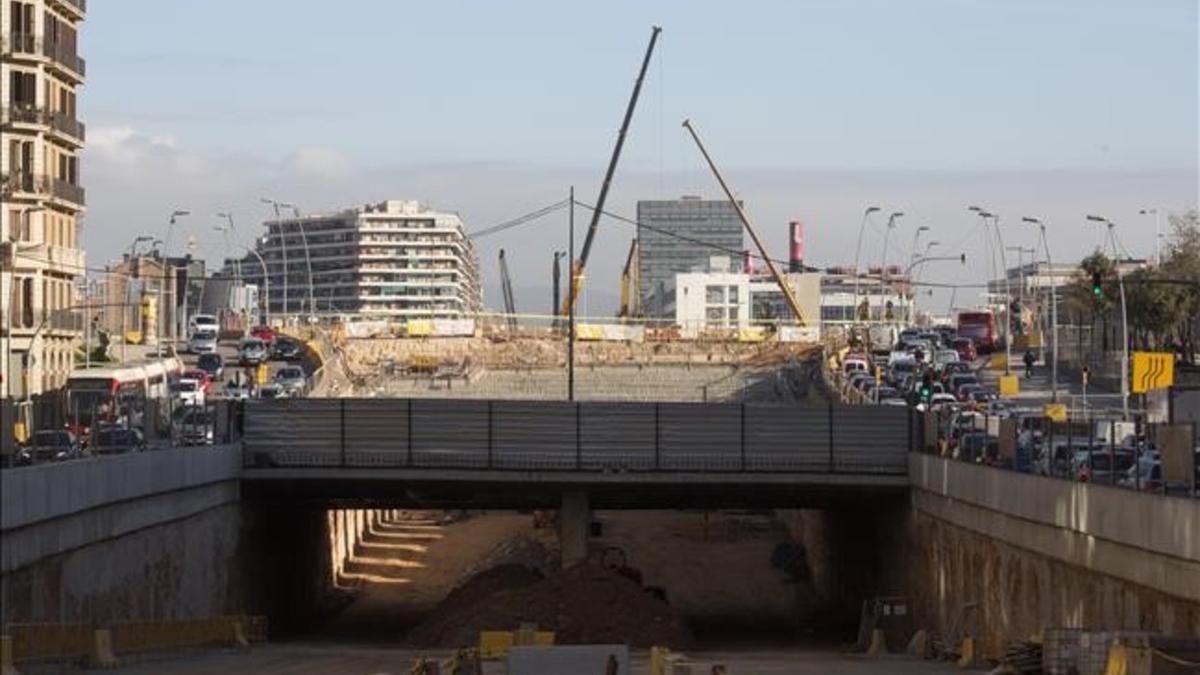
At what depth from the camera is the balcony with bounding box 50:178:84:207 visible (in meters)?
103

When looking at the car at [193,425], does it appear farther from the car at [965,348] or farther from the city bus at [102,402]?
the car at [965,348]

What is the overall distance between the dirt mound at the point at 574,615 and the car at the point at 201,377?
47.8 m

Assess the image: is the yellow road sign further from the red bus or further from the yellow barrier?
the red bus

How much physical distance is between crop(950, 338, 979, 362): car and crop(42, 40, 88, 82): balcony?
60173mm

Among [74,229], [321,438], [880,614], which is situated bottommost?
[880,614]

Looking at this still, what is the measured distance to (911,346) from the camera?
150 meters

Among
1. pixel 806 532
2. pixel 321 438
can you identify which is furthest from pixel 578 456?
pixel 806 532

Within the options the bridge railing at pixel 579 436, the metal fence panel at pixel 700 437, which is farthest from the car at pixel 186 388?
the metal fence panel at pixel 700 437

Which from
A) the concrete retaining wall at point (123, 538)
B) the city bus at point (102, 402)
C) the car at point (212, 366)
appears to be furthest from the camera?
the car at point (212, 366)

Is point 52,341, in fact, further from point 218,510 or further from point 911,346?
point 911,346

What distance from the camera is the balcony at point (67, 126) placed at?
102812mm

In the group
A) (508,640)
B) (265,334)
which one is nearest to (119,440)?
(508,640)

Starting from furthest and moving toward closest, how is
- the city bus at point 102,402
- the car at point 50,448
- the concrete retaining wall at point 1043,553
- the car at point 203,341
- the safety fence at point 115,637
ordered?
the car at point 203,341 < the city bus at point 102,402 < the car at point 50,448 < the safety fence at point 115,637 < the concrete retaining wall at point 1043,553

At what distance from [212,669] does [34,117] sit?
2286 inches
